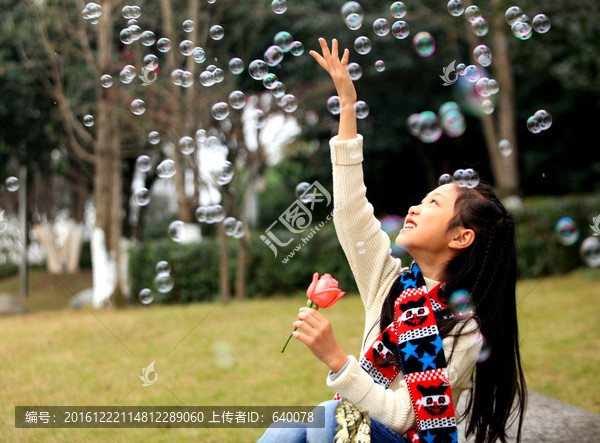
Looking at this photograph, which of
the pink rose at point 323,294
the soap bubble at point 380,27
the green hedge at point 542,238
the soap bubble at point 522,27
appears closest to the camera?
the pink rose at point 323,294

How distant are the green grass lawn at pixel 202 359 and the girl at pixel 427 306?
114 cm

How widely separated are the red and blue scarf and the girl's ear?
143mm

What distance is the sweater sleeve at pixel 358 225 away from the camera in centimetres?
188

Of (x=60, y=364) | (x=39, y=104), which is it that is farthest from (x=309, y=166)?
(x=60, y=364)

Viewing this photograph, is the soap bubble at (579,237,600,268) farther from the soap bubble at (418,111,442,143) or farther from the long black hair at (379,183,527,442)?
the long black hair at (379,183,527,442)

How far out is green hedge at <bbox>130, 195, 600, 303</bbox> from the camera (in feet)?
29.5

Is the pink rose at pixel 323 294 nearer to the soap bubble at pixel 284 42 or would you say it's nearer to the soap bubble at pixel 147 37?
the soap bubble at pixel 284 42

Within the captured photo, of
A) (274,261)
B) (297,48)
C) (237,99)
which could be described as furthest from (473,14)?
(274,261)

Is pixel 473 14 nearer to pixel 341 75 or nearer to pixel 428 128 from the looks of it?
pixel 428 128

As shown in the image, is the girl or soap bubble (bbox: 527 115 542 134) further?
soap bubble (bbox: 527 115 542 134)

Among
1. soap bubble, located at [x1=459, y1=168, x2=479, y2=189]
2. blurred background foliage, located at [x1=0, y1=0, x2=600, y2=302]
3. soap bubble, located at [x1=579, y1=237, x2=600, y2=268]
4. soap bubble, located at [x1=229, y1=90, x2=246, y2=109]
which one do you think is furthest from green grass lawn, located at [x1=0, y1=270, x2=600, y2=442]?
soap bubble, located at [x1=229, y1=90, x2=246, y2=109]

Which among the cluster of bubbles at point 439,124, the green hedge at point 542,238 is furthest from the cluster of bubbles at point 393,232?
the green hedge at point 542,238

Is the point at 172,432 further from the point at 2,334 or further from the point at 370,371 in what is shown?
the point at 2,334

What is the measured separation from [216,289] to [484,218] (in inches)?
297
